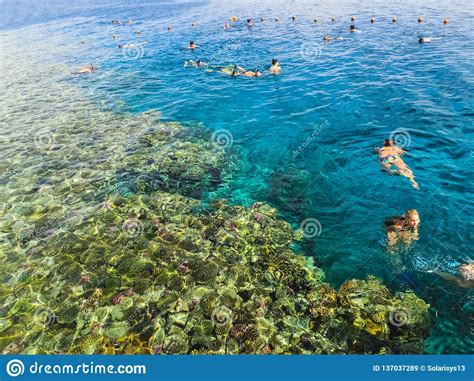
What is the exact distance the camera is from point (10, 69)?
139 feet

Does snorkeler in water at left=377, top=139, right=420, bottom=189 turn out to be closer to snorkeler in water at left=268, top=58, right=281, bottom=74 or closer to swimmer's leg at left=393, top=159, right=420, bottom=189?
swimmer's leg at left=393, top=159, right=420, bottom=189

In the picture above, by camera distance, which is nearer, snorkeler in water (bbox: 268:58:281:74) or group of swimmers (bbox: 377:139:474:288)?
group of swimmers (bbox: 377:139:474:288)

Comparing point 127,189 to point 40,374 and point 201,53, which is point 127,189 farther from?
point 201,53

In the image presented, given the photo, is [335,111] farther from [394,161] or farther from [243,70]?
[243,70]

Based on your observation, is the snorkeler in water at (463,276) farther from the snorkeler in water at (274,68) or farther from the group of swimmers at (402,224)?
the snorkeler in water at (274,68)

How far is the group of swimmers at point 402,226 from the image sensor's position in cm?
1099

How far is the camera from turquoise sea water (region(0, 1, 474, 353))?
41.6 ft

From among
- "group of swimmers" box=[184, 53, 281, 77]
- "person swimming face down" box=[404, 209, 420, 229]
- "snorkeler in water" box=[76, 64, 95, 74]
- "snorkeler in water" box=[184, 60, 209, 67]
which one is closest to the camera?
"person swimming face down" box=[404, 209, 420, 229]

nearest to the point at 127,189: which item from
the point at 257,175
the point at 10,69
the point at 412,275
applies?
the point at 257,175

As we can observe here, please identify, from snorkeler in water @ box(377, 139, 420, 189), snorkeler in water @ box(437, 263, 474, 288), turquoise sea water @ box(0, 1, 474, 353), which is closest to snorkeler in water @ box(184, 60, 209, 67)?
turquoise sea water @ box(0, 1, 474, 353)

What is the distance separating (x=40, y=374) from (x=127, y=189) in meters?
9.50

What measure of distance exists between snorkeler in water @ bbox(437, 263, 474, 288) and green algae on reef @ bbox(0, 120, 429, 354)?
1.61 m

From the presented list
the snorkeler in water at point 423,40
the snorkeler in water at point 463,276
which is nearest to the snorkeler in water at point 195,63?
the snorkeler in water at point 423,40

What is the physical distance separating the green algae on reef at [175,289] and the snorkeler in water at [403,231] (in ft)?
7.50
